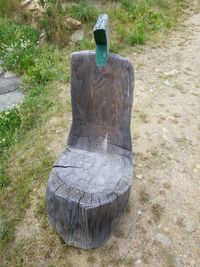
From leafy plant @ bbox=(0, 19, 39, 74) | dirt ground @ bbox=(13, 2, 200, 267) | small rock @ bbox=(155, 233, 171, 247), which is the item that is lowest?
small rock @ bbox=(155, 233, 171, 247)

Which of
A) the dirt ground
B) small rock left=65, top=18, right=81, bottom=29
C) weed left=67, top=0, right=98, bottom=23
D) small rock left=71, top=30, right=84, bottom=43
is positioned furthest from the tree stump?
weed left=67, top=0, right=98, bottom=23

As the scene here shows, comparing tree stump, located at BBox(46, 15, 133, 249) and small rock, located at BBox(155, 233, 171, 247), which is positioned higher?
tree stump, located at BBox(46, 15, 133, 249)

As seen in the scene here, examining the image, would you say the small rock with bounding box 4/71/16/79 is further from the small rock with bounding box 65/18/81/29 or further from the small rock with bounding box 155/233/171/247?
the small rock with bounding box 155/233/171/247

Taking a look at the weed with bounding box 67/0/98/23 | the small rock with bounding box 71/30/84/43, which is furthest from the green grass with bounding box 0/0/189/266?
the small rock with bounding box 71/30/84/43

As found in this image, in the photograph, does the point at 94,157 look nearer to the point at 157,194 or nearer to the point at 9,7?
the point at 157,194

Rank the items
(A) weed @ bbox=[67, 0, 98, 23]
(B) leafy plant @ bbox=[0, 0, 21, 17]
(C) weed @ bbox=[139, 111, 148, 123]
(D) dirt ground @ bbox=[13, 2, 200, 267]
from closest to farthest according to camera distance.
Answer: (D) dirt ground @ bbox=[13, 2, 200, 267] < (C) weed @ bbox=[139, 111, 148, 123] < (A) weed @ bbox=[67, 0, 98, 23] < (B) leafy plant @ bbox=[0, 0, 21, 17]

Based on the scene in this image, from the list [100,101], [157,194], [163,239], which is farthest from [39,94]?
[163,239]

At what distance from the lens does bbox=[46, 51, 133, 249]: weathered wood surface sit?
2576mm

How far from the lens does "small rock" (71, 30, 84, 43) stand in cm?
602

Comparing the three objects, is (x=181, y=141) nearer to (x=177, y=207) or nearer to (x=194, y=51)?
(x=177, y=207)

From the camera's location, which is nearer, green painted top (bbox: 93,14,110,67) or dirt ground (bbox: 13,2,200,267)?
green painted top (bbox: 93,14,110,67)

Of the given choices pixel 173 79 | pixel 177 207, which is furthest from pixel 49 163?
pixel 173 79

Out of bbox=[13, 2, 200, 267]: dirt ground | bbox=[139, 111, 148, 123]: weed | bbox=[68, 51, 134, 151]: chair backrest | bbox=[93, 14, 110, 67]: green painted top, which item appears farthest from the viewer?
bbox=[139, 111, 148, 123]: weed

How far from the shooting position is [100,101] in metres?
2.88
